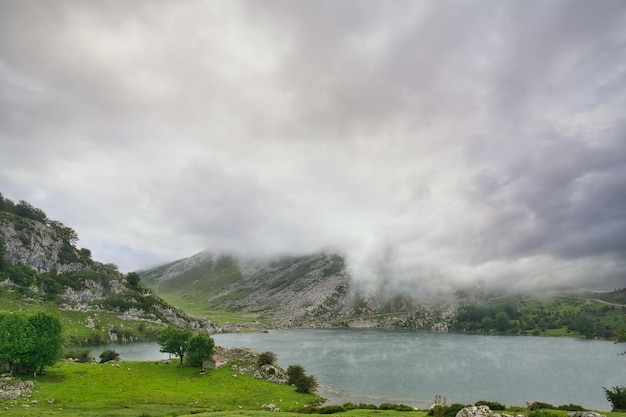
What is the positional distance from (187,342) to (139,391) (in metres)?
27.4

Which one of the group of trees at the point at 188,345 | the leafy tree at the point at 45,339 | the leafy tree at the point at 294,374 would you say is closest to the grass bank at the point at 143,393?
the group of trees at the point at 188,345

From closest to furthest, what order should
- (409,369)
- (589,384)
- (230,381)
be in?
1. (230,381)
2. (589,384)
3. (409,369)

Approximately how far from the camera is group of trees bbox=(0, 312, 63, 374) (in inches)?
2864

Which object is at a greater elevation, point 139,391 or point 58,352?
point 58,352

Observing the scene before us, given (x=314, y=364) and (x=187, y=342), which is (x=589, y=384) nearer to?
(x=314, y=364)

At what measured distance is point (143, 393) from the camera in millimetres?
72188

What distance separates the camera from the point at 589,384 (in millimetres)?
107312

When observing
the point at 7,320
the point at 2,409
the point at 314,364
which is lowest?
the point at 314,364

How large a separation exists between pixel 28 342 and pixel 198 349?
125ft

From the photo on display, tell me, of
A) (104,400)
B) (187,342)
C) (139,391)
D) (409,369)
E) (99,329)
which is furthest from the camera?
(99,329)

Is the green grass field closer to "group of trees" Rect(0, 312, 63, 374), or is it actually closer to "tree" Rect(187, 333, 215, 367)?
"tree" Rect(187, 333, 215, 367)

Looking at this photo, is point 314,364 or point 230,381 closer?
point 230,381

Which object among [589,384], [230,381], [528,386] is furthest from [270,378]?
[589,384]

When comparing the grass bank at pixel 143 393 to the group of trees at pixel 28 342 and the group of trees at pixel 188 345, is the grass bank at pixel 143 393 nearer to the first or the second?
the group of trees at pixel 188 345
